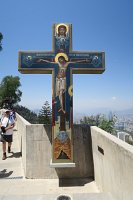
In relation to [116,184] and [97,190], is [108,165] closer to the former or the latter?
[116,184]

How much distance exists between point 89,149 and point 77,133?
1.90ft

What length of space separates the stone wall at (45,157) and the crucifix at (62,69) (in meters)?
0.47

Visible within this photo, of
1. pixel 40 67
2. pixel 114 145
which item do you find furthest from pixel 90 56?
pixel 114 145

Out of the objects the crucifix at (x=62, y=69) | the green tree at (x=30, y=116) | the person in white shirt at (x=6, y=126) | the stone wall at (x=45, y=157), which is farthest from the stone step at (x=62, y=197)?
the green tree at (x=30, y=116)

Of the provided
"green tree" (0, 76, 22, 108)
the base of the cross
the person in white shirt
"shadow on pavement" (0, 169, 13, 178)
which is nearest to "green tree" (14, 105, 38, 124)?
the person in white shirt

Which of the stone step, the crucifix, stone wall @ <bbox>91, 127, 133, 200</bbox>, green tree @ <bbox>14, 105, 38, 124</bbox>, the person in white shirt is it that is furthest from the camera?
green tree @ <bbox>14, 105, 38, 124</bbox>

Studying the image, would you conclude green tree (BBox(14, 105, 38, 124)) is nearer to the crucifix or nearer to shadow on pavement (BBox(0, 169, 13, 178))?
shadow on pavement (BBox(0, 169, 13, 178))

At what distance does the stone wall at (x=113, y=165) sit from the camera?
4.15 meters

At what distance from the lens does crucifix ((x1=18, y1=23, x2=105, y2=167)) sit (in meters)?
6.98

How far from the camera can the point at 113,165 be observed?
5.09 metres

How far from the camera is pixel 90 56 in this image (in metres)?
7.20

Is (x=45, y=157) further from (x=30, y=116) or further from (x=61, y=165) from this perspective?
(x=30, y=116)

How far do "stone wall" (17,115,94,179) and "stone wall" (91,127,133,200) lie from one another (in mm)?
459

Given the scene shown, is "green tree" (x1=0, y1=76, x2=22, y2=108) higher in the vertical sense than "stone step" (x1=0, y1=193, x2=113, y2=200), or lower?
higher
